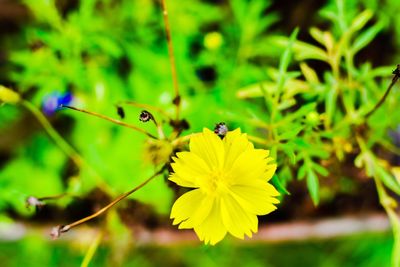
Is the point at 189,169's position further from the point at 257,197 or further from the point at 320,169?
the point at 320,169

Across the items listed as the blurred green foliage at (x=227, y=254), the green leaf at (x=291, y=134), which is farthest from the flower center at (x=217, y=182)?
the blurred green foliage at (x=227, y=254)

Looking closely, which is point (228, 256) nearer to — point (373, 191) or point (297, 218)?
point (297, 218)

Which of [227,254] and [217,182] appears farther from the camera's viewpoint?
[227,254]

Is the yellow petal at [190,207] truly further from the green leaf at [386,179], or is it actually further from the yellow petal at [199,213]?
the green leaf at [386,179]

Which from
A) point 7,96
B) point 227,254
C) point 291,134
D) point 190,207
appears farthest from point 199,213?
point 227,254

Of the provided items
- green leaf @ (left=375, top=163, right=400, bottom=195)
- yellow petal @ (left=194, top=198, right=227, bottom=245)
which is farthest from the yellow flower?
green leaf @ (left=375, top=163, right=400, bottom=195)

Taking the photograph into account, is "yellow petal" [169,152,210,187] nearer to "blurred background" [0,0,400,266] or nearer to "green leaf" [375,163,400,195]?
"blurred background" [0,0,400,266]
